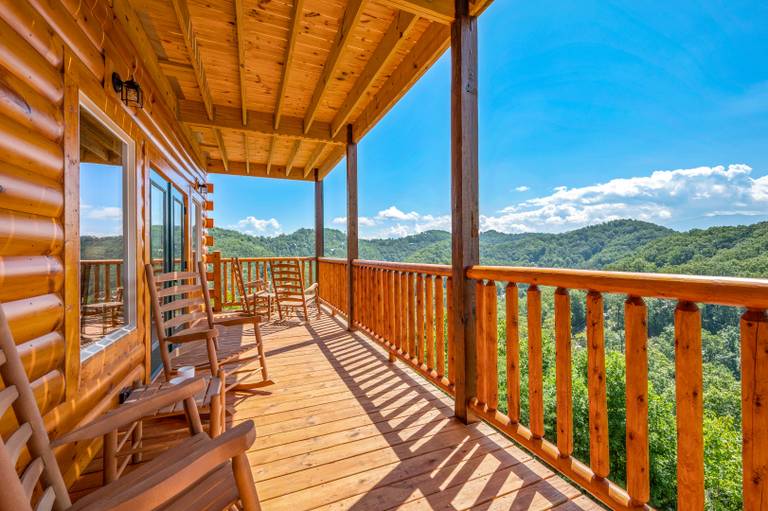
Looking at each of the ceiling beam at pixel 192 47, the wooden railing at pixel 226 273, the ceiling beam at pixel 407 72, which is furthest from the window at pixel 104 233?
the wooden railing at pixel 226 273

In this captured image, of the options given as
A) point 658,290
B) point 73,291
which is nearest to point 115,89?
point 73,291

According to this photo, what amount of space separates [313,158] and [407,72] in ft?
11.0

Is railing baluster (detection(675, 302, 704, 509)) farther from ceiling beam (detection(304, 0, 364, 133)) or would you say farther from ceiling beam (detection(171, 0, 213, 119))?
ceiling beam (detection(171, 0, 213, 119))

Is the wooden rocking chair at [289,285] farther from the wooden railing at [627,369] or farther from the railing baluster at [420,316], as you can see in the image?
the wooden railing at [627,369]

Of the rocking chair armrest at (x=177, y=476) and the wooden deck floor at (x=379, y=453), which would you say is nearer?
the rocking chair armrest at (x=177, y=476)

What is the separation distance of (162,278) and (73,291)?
0.73 meters

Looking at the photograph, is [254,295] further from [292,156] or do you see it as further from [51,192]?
[51,192]

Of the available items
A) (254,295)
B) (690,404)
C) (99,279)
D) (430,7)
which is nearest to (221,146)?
(254,295)

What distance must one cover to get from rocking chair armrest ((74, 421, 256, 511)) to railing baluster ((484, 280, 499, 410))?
1496 millimetres

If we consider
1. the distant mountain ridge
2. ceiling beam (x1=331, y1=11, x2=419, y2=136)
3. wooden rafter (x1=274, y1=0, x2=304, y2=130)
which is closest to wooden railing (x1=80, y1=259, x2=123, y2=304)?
wooden rafter (x1=274, y1=0, x2=304, y2=130)

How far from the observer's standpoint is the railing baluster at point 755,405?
3.07 ft

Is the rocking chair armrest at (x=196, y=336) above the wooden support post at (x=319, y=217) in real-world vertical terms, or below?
below

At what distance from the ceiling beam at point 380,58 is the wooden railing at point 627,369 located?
1.78m

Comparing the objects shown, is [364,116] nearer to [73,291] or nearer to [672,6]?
[73,291]
